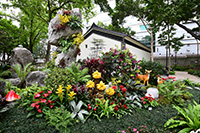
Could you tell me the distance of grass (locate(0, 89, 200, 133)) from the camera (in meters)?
2.28

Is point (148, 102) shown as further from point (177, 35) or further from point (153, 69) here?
point (177, 35)

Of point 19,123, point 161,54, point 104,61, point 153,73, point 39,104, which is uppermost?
point 161,54

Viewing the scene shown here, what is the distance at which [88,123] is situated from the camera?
2.60 meters

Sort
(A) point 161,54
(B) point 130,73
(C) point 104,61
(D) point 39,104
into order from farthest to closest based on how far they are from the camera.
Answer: (A) point 161,54, (B) point 130,73, (C) point 104,61, (D) point 39,104

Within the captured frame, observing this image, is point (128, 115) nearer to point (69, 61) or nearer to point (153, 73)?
point (153, 73)

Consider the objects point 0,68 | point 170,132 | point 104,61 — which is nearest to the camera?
point 170,132

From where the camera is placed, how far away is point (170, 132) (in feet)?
7.62

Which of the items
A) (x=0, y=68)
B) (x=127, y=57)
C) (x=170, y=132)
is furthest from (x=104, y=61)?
(x=0, y=68)

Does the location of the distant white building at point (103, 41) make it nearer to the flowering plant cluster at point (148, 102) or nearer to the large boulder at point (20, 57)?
the large boulder at point (20, 57)

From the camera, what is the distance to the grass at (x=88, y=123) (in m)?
2.28

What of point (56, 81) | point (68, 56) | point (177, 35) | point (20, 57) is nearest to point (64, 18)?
point (68, 56)

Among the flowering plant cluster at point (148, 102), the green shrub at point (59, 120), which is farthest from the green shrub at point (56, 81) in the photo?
the flowering plant cluster at point (148, 102)

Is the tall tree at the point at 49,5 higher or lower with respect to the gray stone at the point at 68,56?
higher

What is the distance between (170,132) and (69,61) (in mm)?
5083
